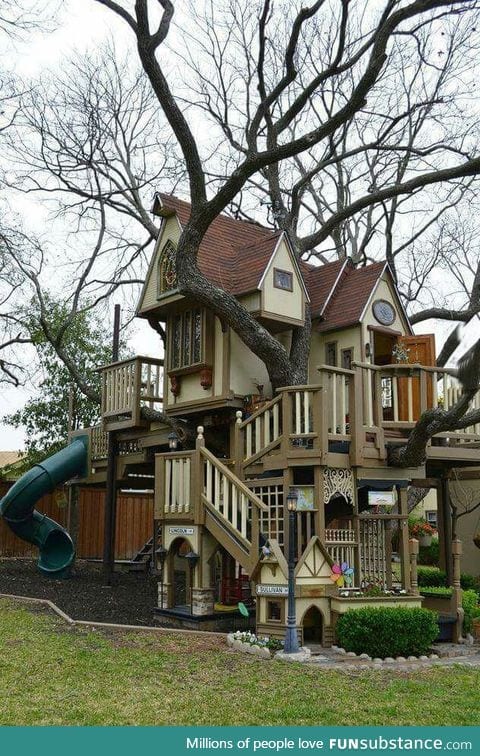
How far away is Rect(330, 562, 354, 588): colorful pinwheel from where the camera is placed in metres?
10.2

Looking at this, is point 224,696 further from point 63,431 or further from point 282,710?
point 63,431

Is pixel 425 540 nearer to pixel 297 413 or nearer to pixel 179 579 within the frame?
pixel 179 579

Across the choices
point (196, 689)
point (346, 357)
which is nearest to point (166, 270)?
point (346, 357)

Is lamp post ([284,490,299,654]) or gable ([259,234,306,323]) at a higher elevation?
gable ([259,234,306,323])

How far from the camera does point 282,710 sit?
662cm

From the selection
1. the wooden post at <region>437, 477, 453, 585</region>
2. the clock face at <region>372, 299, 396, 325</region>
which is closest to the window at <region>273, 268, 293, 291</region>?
the clock face at <region>372, 299, 396, 325</region>

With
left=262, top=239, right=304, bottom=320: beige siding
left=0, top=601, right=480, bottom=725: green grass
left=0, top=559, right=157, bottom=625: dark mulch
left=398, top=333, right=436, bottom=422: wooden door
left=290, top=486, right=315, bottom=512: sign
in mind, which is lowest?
left=0, top=601, right=480, bottom=725: green grass

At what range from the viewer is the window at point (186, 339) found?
14.5 metres

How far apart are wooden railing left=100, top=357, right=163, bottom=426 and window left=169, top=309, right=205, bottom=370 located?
3.00ft

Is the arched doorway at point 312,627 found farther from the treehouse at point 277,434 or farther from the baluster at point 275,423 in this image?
the baluster at point 275,423

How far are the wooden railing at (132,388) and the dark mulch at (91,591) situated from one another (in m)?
3.47

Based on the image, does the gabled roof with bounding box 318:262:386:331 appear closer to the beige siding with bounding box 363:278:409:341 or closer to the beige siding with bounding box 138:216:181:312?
the beige siding with bounding box 363:278:409:341

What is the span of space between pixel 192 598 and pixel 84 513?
14.1 m

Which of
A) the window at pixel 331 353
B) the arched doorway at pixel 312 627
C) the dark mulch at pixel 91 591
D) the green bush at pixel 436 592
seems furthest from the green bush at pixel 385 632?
the window at pixel 331 353
